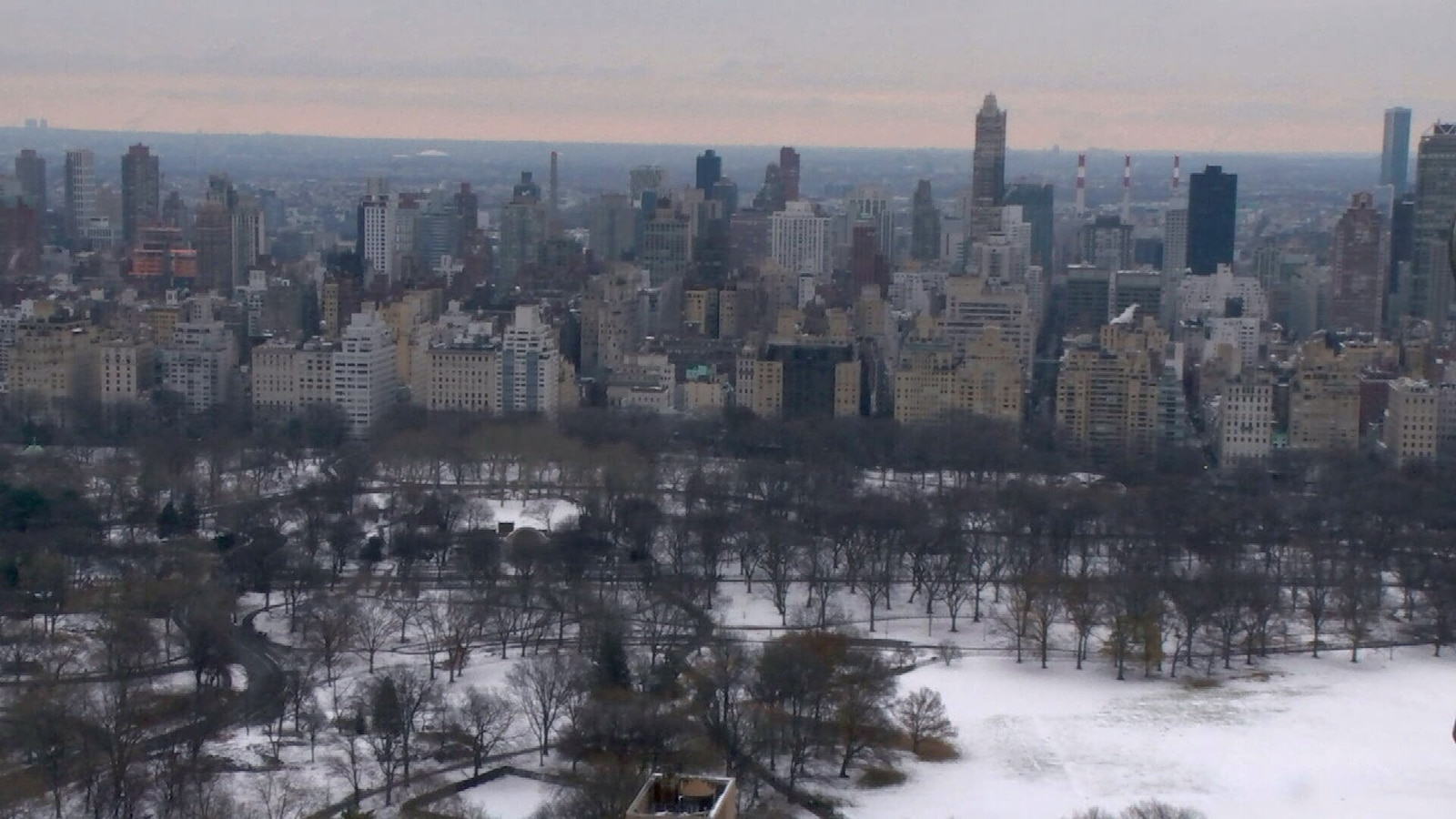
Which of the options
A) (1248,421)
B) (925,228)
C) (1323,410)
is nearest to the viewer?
(1248,421)

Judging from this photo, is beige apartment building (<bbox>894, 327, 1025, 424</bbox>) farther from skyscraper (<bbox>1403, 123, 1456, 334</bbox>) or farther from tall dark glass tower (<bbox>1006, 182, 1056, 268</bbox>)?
tall dark glass tower (<bbox>1006, 182, 1056, 268</bbox>)

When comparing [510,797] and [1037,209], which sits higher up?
[1037,209]

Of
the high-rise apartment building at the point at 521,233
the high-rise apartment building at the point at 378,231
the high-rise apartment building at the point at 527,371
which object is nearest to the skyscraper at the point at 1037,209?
the high-rise apartment building at the point at 521,233

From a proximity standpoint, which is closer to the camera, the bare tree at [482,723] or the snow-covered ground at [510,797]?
the snow-covered ground at [510,797]

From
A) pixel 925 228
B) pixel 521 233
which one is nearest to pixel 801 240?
pixel 925 228

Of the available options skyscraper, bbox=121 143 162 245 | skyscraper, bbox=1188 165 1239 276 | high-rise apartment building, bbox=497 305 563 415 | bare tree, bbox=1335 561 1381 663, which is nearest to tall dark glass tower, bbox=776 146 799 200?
skyscraper, bbox=1188 165 1239 276

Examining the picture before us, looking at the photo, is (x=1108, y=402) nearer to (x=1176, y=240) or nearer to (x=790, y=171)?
(x=1176, y=240)

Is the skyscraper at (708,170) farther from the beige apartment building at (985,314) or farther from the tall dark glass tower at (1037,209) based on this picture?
the beige apartment building at (985,314)
